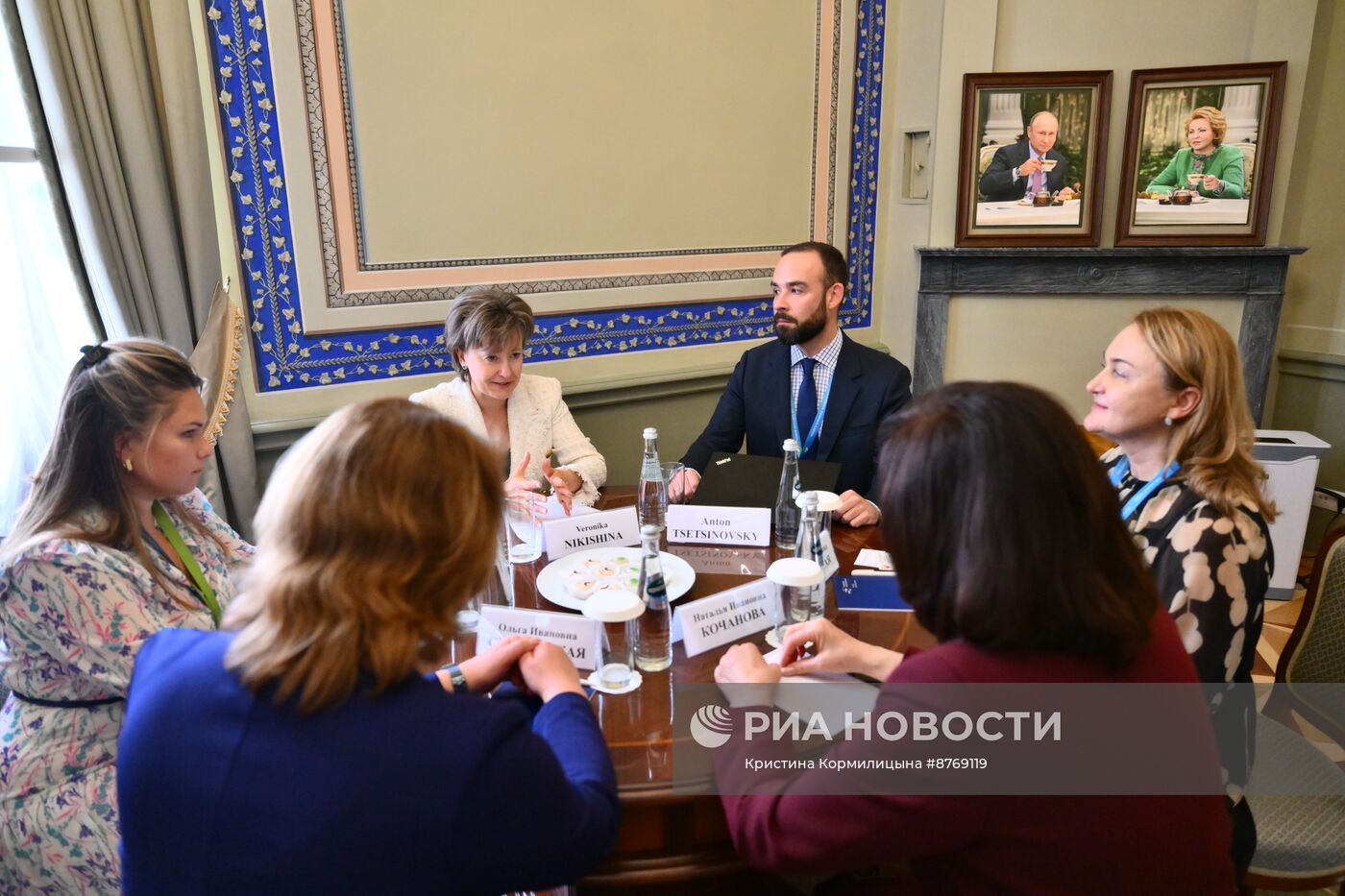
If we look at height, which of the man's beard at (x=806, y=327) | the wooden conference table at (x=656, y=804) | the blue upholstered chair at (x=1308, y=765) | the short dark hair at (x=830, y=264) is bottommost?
the blue upholstered chair at (x=1308, y=765)

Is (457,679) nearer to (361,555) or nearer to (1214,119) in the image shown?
(361,555)

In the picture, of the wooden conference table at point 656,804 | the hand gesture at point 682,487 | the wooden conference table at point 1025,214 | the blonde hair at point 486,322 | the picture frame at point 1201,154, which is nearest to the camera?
the wooden conference table at point 656,804

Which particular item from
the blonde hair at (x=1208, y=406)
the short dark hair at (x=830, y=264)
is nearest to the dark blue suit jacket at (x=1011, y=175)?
the short dark hair at (x=830, y=264)

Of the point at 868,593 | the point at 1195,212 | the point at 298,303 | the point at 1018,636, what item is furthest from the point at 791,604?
the point at 1195,212

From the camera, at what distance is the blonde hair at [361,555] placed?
84 cm

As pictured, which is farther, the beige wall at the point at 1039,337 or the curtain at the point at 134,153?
the beige wall at the point at 1039,337

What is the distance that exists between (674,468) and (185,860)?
58.0 inches

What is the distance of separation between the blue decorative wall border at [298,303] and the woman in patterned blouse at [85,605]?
121 cm

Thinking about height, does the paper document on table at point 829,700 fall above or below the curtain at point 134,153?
below

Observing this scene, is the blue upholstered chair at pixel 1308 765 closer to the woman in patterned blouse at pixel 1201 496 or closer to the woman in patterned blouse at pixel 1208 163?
the woman in patterned blouse at pixel 1201 496

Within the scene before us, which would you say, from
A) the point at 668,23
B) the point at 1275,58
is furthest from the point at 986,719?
the point at 1275,58

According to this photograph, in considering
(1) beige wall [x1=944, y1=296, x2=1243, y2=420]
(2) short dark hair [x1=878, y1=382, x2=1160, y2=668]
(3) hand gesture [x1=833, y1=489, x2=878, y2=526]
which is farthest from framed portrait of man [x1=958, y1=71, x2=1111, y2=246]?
(2) short dark hair [x1=878, y1=382, x2=1160, y2=668]

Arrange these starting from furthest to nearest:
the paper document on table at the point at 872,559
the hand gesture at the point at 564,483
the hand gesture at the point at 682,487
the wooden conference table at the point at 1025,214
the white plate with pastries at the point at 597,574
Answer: the wooden conference table at the point at 1025,214, the hand gesture at the point at 682,487, the hand gesture at the point at 564,483, the paper document on table at the point at 872,559, the white plate with pastries at the point at 597,574

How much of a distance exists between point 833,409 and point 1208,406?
121 cm
